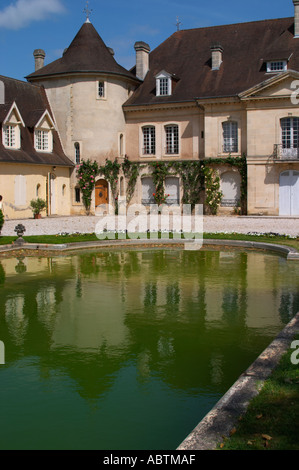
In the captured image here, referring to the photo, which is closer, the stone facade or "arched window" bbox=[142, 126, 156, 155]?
the stone facade

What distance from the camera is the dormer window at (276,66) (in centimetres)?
2994

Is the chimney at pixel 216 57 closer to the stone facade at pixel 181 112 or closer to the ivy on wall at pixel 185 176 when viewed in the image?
the stone facade at pixel 181 112

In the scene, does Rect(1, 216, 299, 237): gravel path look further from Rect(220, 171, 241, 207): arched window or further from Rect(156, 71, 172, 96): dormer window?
Rect(156, 71, 172, 96): dormer window

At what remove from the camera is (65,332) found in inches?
340

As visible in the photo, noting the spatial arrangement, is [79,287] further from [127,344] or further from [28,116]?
[28,116]

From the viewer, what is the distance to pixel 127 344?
8.02 m

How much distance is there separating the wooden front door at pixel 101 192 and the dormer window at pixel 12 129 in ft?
19.1

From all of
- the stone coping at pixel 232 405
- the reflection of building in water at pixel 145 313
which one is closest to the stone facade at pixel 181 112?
the reflection of building in water at pixel 145 313

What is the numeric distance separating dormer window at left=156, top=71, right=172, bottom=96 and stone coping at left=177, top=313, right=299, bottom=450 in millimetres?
27896

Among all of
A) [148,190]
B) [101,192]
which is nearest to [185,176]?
[148,190]

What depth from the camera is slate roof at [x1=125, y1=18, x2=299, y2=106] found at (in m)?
30.8

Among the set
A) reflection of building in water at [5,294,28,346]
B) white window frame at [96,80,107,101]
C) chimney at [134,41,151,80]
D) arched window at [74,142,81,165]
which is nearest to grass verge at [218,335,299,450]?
reflection of building in water at [5,294,28,346]

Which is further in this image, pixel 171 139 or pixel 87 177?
pixel 171 139

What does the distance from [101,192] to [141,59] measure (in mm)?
9028
